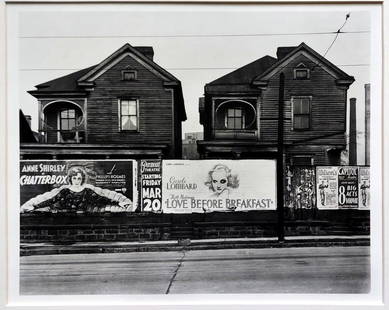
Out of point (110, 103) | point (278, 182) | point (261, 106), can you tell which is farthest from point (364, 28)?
point (110, 103)

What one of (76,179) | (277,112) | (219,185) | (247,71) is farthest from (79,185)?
(277,112)

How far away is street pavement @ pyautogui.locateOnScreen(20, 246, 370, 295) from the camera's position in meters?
5.88

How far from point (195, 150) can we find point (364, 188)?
195 centimetres

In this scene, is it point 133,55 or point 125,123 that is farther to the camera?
point 125,123

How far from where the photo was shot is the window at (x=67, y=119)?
621cm

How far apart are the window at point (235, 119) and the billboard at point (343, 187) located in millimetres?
1056

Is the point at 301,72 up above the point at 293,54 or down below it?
below

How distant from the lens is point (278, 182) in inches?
243

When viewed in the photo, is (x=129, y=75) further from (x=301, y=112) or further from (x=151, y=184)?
(x=301, y=112)

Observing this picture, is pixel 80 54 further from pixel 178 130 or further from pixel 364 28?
pixel 364 28

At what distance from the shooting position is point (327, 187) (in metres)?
6.29

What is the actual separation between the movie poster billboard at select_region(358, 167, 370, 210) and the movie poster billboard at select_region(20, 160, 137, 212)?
8.48 ft

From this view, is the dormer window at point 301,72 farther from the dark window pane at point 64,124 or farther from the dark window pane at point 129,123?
the dark window pane at point 64,124

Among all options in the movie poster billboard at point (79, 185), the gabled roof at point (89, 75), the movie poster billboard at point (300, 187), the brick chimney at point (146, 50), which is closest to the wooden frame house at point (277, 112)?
the movie poster billboard at point (300, 187)
